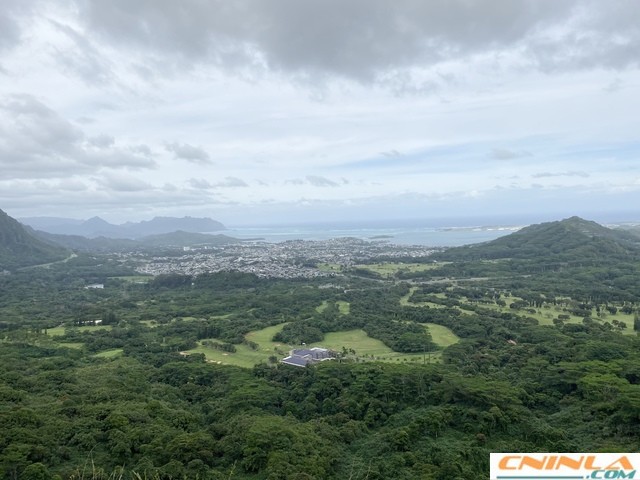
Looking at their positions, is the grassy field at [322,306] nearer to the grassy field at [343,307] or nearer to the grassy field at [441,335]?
the grassy field at [343,307]

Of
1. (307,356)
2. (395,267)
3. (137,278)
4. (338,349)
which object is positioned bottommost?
(137,278)

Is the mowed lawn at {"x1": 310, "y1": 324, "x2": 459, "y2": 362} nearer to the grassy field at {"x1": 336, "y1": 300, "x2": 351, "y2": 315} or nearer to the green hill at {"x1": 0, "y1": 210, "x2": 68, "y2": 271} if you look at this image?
the grassy field at {"x1": 336, "y1": 300, "x2": 351, "y2": 315}

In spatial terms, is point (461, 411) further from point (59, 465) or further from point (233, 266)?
point (233, 266)

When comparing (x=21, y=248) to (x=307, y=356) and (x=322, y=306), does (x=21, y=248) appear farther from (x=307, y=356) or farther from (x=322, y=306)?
(x=307, y=356)

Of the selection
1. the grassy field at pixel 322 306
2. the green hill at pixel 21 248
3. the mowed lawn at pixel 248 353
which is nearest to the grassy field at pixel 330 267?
the grassy field at pixel 322 306

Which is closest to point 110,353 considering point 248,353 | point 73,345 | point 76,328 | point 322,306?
point 73,345

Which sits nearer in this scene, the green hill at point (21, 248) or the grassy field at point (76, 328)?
the grassy field at point (76, 328)

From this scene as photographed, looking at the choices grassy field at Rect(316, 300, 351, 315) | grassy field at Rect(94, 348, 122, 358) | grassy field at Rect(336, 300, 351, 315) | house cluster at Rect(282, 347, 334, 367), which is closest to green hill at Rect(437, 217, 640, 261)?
grassy field at Rect(336, 300, 351, 315)
